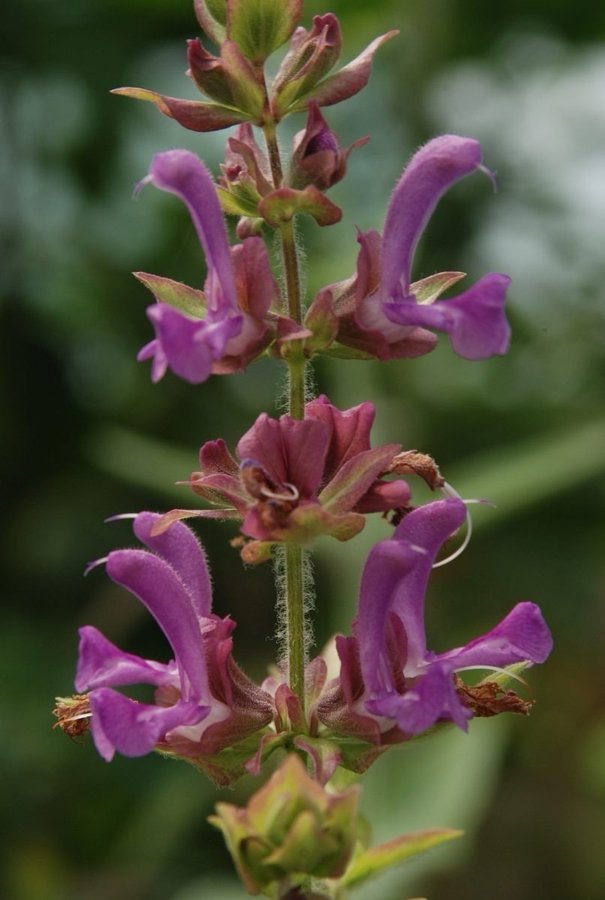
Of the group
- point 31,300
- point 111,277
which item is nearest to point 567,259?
point 111,277

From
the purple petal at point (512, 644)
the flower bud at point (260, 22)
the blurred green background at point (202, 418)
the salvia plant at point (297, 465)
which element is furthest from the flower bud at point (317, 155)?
the blurred green background at point (202, 418)

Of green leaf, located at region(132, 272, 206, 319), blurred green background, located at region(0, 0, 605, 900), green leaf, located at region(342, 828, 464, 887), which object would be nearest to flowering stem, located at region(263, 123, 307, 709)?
green leaf, located at region(132, 272, 206, 319)

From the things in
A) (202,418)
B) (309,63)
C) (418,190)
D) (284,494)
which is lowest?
(202,418)

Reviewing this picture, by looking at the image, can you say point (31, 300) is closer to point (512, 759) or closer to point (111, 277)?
point (111, 277)

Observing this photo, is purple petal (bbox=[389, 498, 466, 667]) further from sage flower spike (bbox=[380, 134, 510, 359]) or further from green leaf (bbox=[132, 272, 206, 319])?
Answer: green leaf (bbox=[132, 272, 206, 319])

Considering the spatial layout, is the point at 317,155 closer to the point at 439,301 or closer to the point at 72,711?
the point at 439,301

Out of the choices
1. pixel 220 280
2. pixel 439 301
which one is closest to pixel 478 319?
pixel 439 301

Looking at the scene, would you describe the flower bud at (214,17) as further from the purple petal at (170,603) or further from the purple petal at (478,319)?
the purple petal at (170,603)
